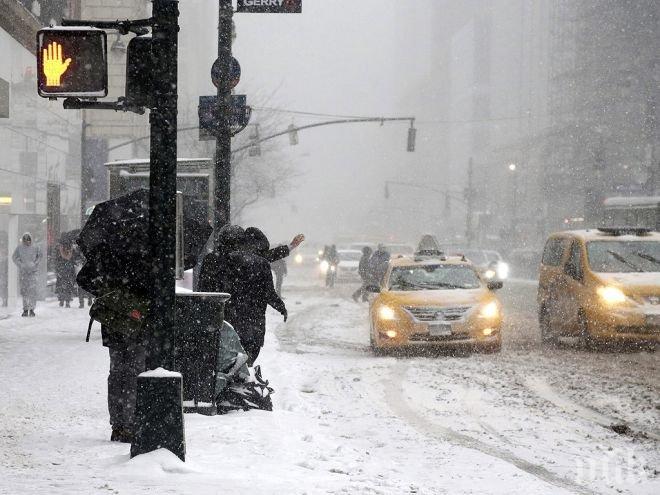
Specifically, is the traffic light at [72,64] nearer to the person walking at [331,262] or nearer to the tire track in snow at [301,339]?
the tire track in snow at [301,339]

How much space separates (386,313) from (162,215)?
34.0 feet

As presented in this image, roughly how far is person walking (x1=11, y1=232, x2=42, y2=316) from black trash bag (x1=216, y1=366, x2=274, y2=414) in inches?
619

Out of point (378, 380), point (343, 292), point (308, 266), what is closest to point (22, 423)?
point (378, 380)

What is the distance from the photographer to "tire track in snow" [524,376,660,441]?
917 centimetres

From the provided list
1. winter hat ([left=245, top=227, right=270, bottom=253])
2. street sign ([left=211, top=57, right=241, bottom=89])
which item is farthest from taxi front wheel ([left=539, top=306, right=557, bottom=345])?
winter hat ([left=245, top=227, right=270, bottom=253])

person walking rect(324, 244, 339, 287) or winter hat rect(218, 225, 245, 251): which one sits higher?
winter hat rect(218, 225, 245, 251)

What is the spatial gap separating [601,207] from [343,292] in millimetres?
9957

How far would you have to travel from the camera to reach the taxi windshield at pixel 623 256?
677 inches

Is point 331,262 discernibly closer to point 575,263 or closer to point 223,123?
point 575,263

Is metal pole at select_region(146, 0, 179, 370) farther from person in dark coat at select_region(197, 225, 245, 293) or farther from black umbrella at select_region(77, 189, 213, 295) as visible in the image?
person in dark coat at select_region(197, 225, 245, 293)

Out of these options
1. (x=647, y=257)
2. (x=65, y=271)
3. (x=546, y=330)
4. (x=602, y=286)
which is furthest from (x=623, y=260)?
(x=65, y=271)

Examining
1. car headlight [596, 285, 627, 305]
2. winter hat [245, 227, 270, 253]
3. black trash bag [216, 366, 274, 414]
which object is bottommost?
black trash bag [216, 366, 274, 414]

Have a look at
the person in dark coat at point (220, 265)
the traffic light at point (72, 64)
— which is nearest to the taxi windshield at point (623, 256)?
the person in dark coat at point (220, 265)

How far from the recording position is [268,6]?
1318 cm
